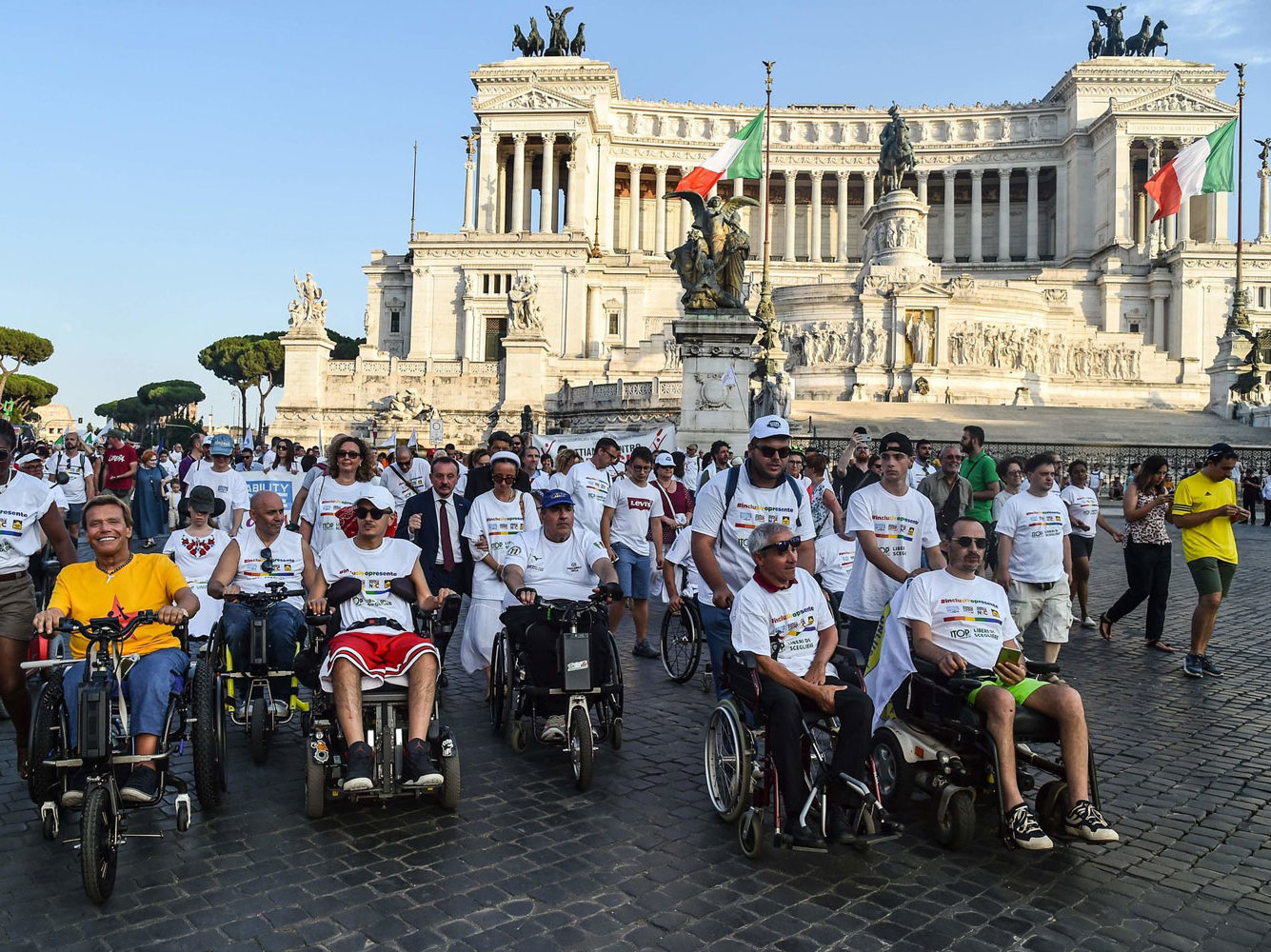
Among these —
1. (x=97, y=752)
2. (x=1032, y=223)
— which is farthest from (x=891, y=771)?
(x=1032, y=223)

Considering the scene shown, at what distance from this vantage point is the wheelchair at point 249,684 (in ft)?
17.9

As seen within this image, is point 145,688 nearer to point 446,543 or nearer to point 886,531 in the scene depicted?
point 446,543

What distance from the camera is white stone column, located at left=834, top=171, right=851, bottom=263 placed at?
74375 millimetres

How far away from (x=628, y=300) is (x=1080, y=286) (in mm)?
28159

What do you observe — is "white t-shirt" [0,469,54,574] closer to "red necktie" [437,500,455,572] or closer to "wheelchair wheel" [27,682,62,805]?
"wheelchair wheel" [27,682,62,805]

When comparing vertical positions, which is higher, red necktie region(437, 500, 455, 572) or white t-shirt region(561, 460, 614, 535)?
white t-shirt region(561, 460, 614, 535)

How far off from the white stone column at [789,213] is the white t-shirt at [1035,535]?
70.6 m

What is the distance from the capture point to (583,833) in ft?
16.9

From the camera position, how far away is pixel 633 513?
9.84 meters

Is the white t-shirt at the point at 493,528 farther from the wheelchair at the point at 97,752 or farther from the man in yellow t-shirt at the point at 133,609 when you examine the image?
the wheelchair at the point at 97,752

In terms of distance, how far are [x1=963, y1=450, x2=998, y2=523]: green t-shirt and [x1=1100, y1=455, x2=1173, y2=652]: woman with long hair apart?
1.29 meters

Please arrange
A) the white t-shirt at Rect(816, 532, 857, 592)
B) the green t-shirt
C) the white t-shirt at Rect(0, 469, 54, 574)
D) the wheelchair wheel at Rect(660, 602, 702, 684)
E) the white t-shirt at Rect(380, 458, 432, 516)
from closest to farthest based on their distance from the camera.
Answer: the white t-shirt at Rect(0, 469, 54, 574)
the wheelchair wheel at Rect(660, 602, 702, 684)
the white t-shirt at Rect(816, 532, 857, 592)
the green t-shirt
the white t-shirt at Rect(380, 458, 432, 516)

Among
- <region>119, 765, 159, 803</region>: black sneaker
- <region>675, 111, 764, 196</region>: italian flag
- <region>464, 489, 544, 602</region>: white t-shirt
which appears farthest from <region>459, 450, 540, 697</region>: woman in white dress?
<region>675, 111, 764, 196</region>: italian flag

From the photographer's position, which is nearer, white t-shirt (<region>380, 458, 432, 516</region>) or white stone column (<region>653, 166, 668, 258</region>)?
white t-shirt (<region>380, 458, 432, 516</region>)
